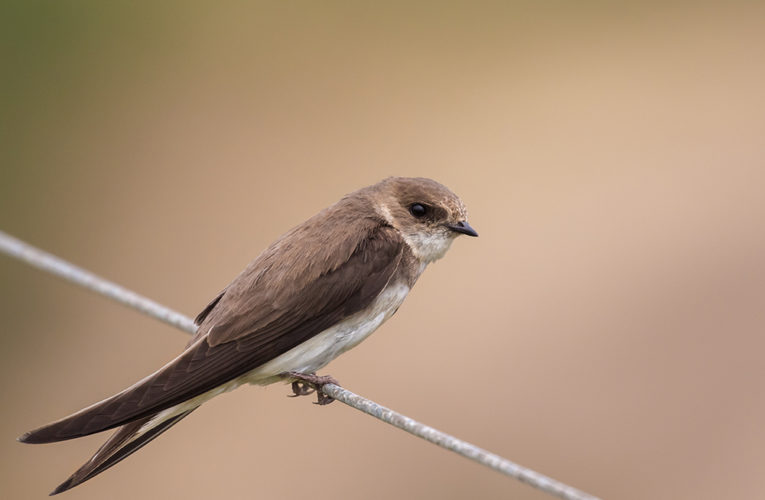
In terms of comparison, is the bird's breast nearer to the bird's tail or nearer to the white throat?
the white throat

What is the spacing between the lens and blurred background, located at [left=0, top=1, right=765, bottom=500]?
239 inches

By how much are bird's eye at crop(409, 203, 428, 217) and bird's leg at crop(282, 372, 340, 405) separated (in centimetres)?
70

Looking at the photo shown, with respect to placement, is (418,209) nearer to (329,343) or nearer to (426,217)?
(426,217)

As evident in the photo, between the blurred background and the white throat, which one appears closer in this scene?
the white throat

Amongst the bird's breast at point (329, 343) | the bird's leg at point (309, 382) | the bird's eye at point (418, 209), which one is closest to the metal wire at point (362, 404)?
the bird's leg at point (309, 382)

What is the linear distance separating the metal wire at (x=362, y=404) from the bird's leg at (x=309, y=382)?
0.12 ft

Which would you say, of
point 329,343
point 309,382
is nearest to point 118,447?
point 309,382

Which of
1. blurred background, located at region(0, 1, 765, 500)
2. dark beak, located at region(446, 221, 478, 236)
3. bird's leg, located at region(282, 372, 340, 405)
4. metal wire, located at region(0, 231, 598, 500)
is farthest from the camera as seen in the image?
blurred background, located at region(0, 1, 765, 500)

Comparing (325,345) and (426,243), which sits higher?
(426,243)

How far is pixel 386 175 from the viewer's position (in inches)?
299

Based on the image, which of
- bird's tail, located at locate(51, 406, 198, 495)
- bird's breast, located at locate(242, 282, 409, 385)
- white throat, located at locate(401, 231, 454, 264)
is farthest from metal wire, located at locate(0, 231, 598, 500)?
white throat, located at locate(401, 231, 454, 264)

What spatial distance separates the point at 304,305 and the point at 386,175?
14.5ft

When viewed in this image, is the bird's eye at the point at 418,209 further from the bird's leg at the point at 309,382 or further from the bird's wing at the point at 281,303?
the bird's leg at the point at 309,382

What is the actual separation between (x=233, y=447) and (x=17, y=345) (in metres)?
2.01
